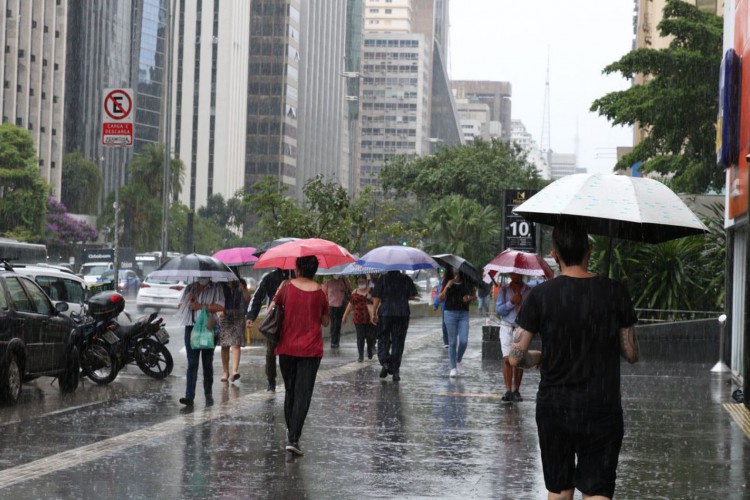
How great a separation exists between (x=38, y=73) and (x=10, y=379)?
318ft

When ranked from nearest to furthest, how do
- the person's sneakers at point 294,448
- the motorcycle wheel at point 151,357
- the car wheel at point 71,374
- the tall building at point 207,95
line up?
1. the person's sneakers at point 294,448
2. the car wheel at point 71,374
3. the motorcycle wheel at point 151,357
4. the tall building at point 207,95

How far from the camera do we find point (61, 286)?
21.2 m

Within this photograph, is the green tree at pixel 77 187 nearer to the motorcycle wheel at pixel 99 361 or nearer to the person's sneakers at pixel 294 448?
the motorcycle wheel at pixel 99 361

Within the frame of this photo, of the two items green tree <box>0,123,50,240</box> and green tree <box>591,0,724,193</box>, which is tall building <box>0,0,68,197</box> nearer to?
green tree <box>0,123,50,240</box>

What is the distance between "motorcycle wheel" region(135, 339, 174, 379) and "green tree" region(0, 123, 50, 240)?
65.5m

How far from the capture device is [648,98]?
1220 inches

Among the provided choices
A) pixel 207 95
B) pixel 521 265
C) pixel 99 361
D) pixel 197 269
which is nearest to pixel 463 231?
pixel 99 361

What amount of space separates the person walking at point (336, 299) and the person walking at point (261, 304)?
7173mm

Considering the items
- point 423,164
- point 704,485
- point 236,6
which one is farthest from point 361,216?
point 236,6

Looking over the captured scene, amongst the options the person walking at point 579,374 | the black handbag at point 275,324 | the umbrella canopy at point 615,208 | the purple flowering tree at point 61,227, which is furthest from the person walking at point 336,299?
the purple flowering tree at point 61,227

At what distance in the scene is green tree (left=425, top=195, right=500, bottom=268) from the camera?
58094 mm

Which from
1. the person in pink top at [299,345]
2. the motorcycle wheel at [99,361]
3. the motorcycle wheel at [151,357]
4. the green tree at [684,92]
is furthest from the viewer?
the green tree at [684,92]

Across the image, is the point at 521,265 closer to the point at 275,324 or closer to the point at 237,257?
the point at 275,324

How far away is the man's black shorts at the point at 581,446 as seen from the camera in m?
5.53
